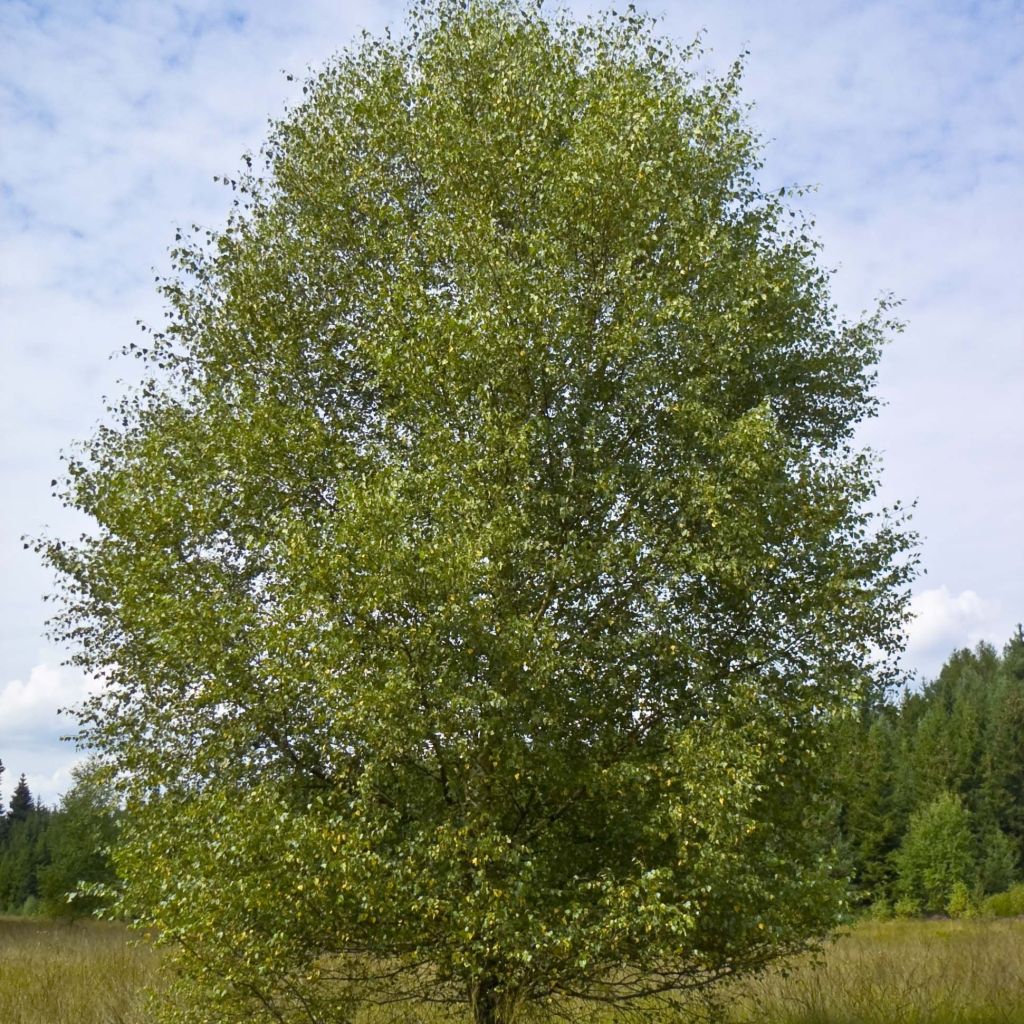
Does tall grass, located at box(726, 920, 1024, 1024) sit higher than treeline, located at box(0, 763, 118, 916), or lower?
lower

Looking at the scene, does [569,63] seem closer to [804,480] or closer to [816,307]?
[816,307]

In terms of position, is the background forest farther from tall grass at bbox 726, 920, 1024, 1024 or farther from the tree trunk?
Answer: the tree trunk

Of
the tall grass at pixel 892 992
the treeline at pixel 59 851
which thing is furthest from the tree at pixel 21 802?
the tall grass at pixel 892 992

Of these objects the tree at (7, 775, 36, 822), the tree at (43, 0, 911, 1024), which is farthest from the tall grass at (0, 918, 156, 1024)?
the tree at (7, 775, 36, 822)

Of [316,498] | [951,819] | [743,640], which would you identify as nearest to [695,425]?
[743,640]

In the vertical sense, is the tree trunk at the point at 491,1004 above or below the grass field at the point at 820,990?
above

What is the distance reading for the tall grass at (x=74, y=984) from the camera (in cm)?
1415

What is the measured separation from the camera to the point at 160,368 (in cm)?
1527

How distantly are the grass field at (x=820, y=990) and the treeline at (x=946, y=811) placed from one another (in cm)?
Answer: 3083

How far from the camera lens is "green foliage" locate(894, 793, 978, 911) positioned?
179ft

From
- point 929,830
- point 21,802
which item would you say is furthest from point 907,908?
point 21,802

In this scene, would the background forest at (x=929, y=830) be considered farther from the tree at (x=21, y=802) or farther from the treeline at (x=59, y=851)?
the tree at (x=21, y=802)

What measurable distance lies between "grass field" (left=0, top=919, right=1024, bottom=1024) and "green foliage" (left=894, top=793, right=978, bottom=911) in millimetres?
38093

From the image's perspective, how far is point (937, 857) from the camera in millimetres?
55125
